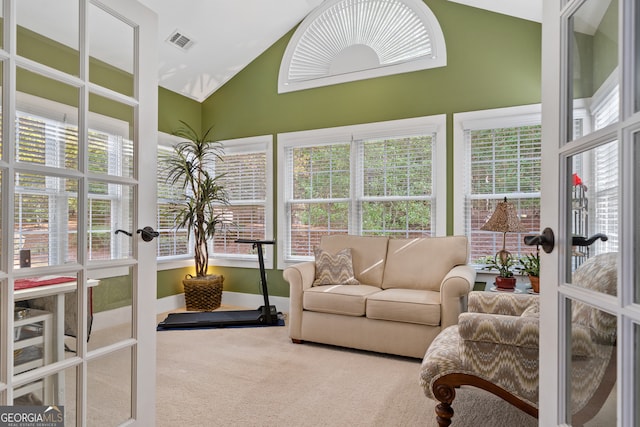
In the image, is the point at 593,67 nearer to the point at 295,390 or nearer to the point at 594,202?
the point at 594,202

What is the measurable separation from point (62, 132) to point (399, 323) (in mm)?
2611

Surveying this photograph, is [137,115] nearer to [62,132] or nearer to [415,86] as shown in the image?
[62,132]

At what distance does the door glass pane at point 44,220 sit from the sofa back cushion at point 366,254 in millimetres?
2821

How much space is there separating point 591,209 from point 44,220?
1.58 metres

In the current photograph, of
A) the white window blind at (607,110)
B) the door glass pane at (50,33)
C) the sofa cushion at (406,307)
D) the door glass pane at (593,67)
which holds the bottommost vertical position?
the sofa cushion at (406,307)

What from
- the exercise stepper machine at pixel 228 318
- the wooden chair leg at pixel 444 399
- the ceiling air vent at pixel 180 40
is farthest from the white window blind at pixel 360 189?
the wooden chair leg at pixel 444 399

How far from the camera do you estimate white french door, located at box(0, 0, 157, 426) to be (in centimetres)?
118

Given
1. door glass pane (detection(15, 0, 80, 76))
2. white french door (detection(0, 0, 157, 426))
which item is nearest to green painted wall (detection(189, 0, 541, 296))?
white french door (detection(0, 0, 157, 426))

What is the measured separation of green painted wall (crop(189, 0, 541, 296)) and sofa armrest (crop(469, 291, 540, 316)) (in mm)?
1580

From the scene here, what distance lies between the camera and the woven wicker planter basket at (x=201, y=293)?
4.59m

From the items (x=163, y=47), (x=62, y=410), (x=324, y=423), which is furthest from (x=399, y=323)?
(x=163, y=47)

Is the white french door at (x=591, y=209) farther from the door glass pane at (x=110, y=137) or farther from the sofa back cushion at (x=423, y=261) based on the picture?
the sofa back cushion at (x=423, y=261)

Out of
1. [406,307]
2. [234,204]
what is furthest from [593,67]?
[234,204]

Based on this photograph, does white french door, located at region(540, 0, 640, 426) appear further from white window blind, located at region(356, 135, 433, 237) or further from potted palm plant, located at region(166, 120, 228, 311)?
potted palm plant, located at region(166, 120, 228, 311)
